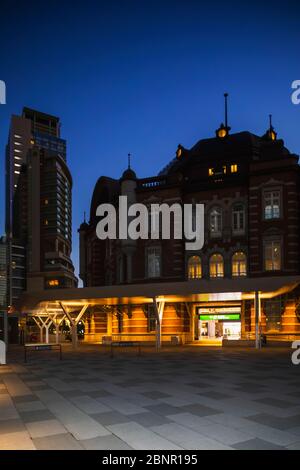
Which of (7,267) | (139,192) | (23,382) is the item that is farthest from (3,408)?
(7,267)

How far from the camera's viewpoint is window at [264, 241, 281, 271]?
127ft

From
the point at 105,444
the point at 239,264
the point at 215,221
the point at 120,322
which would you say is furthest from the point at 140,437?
the point at 120,322

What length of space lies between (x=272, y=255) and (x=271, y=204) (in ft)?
14.3

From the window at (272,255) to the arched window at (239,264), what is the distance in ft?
7.58

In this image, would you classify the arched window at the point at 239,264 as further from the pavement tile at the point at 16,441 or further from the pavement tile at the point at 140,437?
the pavement tile at the point at 16,441

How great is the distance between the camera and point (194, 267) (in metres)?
42.5

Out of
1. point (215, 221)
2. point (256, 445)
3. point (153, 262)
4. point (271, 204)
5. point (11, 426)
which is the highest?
point (271, 204)

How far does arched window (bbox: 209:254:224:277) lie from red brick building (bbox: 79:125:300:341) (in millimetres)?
90

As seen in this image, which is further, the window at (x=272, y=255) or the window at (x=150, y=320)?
the window at (x=150, y=320)

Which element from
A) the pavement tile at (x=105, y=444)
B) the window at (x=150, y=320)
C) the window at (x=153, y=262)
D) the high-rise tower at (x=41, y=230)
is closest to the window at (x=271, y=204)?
the window at (x=153, y=262)

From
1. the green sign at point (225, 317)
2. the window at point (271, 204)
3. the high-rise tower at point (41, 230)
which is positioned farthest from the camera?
the high-rise tower at point (41, 230)

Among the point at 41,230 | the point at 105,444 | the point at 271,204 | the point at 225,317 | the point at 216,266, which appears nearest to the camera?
the point at 105,444

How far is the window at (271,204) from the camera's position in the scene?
39.3m

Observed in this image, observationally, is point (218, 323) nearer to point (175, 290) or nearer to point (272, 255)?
point (272, 255)
